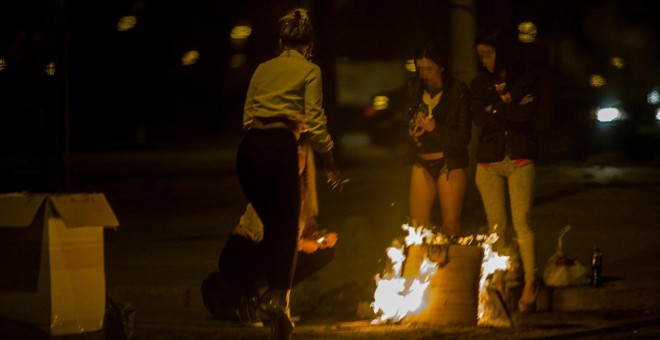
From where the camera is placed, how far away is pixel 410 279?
7.90 m

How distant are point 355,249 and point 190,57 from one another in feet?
105

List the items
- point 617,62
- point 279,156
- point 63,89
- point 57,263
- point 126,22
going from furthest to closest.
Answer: point 617,62
point 126,22
point 63,89
point 57,263
point 279,156

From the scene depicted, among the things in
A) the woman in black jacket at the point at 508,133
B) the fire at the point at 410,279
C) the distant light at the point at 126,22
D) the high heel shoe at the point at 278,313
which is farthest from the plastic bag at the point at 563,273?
the distant light at the point at 126,22

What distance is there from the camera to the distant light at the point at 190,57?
41.7 m

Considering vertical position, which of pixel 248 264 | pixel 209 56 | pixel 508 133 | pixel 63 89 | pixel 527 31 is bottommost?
pixel 248 264

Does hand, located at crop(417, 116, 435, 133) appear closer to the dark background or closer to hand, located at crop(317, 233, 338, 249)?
hand, located at crop(317, 233, 338, 249)

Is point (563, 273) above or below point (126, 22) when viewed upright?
below

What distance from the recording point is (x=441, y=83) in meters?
8.70

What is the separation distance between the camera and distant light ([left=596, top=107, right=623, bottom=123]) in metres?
25.8

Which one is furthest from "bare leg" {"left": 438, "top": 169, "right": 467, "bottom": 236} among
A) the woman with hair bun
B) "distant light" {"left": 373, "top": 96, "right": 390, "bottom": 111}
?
"distant light" {"left": 373, "top": 96, "right": 390, "bottom": 111}

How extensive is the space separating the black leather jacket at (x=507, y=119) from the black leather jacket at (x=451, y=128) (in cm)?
9

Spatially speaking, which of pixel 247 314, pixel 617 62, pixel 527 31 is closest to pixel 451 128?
pixel 247 314

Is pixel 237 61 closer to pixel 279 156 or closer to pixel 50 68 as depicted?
pixel 50 68

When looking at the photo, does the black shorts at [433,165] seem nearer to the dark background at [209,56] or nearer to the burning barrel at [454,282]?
the burning barrel at [454,282]
